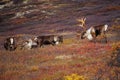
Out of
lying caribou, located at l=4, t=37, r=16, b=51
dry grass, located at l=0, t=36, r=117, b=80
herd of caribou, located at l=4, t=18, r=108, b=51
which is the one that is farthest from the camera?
lying caribou, located at l=4, t=37, r=16, b=51

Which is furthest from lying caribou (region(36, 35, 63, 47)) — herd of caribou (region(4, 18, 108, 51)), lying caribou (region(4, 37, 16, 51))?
lying caribou (region(4, 37, 16, 51))

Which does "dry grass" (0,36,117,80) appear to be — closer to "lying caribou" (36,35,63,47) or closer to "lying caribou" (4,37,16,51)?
"lying caribou" (36,35,63,47)

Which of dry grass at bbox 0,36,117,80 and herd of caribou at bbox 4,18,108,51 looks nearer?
dry grass at bbox 0,36,117,80

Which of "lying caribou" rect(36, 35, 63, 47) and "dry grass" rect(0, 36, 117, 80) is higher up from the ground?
"dry grass" rect(0, 36, 117, 80)

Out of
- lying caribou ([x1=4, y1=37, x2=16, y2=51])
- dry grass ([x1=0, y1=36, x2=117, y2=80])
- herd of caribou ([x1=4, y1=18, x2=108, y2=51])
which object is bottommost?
lying caribou ([x1=4, y1=37, x2=16, y2=51])

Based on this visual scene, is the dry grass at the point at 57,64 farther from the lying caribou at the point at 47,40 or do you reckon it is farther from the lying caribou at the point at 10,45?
the lying caribou at the point at 10,45

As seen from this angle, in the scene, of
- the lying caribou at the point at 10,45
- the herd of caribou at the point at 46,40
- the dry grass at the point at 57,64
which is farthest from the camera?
the lying caribou at the point at 10,45

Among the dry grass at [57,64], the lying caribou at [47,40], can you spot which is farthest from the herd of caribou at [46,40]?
the dry grass at [57,64]

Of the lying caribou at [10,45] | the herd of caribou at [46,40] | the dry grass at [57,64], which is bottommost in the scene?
the lying caribou at [10,45]

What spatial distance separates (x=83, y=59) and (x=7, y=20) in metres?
65.2

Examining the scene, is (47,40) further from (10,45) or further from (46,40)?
(10,45)

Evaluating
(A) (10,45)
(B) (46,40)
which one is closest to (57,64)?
(B) (46,40)

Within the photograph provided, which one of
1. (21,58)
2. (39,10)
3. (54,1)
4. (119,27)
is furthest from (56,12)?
(21,58)

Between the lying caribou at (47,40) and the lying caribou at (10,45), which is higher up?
the lying caribou at (47,40)
